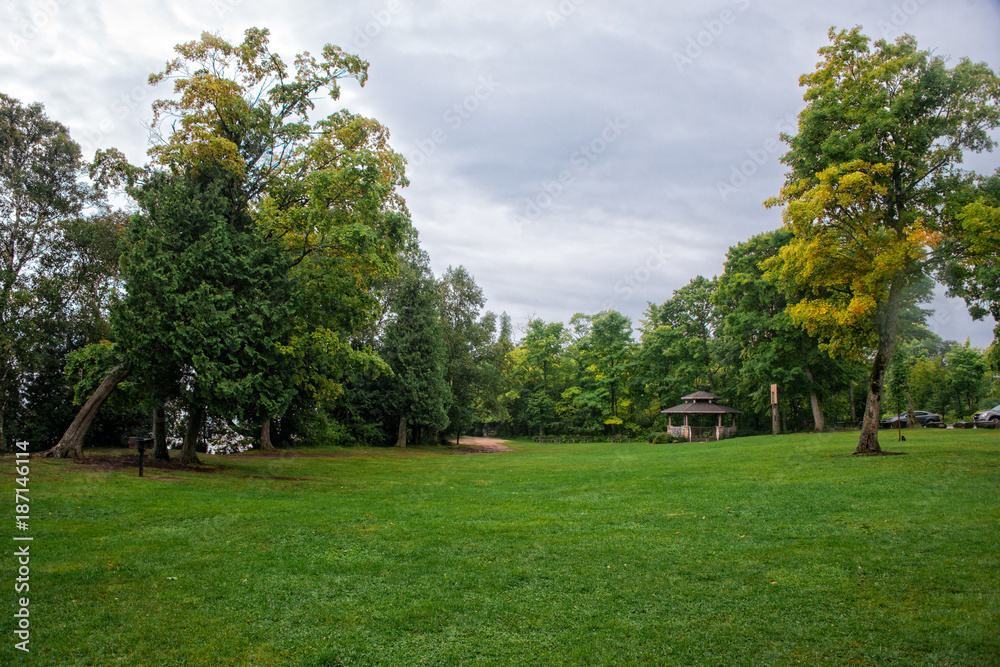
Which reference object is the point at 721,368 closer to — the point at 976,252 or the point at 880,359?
the point at 880,359

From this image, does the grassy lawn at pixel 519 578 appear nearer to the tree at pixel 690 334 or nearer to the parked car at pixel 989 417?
the parked car at pixel 989 417

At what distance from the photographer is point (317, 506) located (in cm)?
1027

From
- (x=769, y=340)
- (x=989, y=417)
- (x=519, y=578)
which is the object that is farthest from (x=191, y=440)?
(x=989, y=417)

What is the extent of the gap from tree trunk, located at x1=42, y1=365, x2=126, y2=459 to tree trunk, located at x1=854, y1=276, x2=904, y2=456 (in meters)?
21.3

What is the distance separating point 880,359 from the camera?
16312 mm

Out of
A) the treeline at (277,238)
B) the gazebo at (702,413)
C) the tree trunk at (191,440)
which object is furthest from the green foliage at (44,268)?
the gazebo at (702,413)

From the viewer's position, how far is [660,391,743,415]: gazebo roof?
37.9 metres

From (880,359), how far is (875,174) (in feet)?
17.5

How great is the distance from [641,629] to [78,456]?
55.4 ft

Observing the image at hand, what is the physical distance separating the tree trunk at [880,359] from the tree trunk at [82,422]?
2132cm

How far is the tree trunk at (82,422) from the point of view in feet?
50.6

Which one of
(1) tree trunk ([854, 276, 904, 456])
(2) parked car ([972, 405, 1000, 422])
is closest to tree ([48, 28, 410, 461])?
(1) tree trunk ([854, 276, 904, 456])

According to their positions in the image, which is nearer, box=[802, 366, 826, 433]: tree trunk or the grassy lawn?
the grassy lawn

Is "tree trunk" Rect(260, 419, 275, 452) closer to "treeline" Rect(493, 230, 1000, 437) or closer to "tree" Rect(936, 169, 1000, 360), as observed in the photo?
"treeline" Rect(493, 230, 1000, 437)
